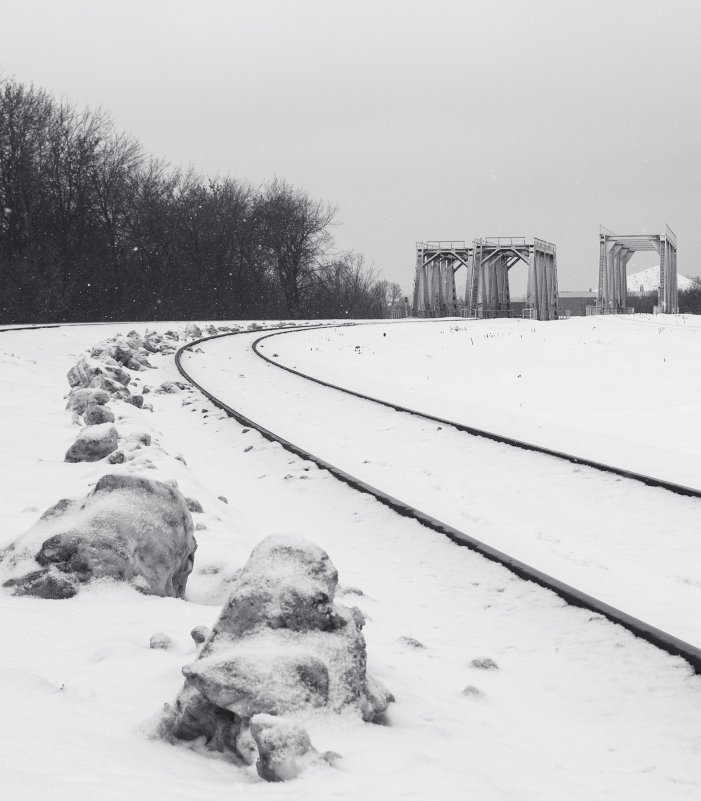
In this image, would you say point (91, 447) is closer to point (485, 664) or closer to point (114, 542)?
point (114, 542)

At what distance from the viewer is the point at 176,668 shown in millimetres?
3242

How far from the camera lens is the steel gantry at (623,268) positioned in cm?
5531

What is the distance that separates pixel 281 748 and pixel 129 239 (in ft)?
153

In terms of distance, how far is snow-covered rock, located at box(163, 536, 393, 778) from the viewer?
264 cm

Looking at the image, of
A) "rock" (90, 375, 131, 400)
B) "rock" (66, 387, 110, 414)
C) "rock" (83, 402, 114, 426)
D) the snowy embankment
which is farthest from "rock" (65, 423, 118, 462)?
"rock" (90, 375, 131, 400)

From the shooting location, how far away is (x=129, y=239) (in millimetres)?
46469

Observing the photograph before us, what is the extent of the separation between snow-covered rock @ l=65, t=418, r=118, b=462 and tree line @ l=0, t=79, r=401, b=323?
27326mm

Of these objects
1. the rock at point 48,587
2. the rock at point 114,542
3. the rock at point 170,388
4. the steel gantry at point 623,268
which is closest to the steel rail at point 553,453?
the rock at point 170,388

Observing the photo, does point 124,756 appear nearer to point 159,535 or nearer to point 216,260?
point 159,535

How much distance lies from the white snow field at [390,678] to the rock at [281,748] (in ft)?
0.15

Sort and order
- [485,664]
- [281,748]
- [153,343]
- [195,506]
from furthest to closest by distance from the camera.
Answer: [153,343]
[195,506]
[485,664]
[281,748]

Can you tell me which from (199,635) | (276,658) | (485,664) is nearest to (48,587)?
(199,635)

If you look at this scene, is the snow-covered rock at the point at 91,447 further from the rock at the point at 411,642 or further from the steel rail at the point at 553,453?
the rock at the point at 411,642

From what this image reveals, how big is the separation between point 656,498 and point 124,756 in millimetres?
5763
